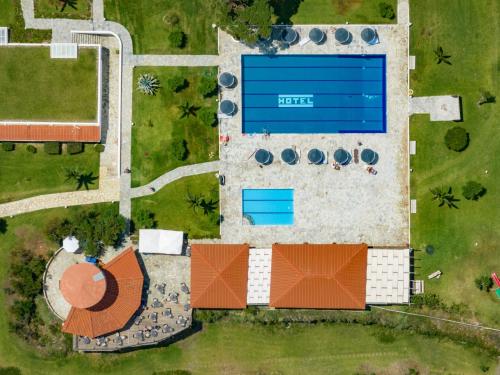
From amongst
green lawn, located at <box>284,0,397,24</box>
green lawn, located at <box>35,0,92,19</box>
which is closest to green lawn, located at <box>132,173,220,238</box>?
green lawn, located at <box>284,0,397,24</box>

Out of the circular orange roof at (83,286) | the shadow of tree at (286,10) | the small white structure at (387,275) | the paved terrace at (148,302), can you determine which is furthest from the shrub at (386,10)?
the circular orange roof at (83,286)

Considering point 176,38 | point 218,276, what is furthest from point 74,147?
point 218,276

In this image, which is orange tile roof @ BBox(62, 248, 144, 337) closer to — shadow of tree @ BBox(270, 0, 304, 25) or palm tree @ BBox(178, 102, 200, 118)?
palm tree @ BBox(178, 102, 200, 118)

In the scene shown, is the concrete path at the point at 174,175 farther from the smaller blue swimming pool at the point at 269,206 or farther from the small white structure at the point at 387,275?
the small white structure at the point at 387,275

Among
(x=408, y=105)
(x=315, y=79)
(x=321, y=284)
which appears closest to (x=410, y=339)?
(x=321, y=284)

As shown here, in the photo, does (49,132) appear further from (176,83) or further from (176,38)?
(176,38)

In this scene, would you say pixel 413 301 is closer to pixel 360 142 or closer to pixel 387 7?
pixel 360 142
